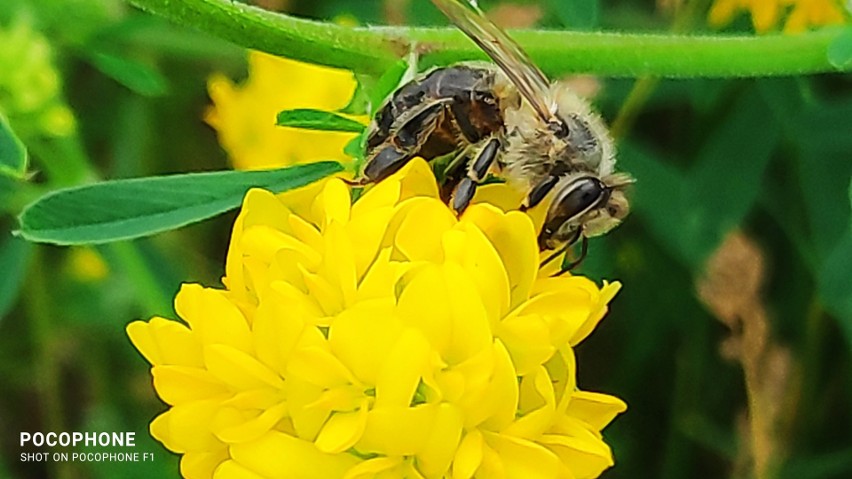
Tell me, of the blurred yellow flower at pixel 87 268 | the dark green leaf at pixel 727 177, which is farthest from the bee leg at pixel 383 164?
the blurred yellow flower at pixel 87 268

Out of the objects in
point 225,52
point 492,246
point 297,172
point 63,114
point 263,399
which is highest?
point 225,52

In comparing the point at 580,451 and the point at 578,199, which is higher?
the point at 578,199

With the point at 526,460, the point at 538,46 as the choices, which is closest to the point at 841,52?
the point at 538,46

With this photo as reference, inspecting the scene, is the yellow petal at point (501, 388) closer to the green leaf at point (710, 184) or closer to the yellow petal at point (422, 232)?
the yellow petal at point (422, 232)

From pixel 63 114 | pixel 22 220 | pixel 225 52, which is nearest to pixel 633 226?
pixel 225 52

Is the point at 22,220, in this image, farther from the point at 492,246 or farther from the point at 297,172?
the point at 492,246

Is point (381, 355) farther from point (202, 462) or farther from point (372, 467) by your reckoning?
point (202, 462)
